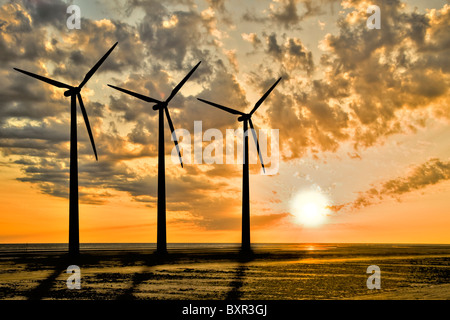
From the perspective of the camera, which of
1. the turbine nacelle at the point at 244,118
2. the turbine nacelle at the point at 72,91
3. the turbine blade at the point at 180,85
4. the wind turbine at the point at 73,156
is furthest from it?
the turbine nacelle at the point at 244,118

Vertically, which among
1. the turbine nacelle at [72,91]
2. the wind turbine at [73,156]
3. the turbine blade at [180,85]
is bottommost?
the wind turbine at [73,156]

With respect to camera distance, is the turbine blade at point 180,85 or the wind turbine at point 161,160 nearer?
the wind turbine at point 161,160

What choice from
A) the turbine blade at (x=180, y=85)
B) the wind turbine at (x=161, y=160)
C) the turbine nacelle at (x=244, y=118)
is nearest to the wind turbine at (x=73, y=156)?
the wind turbine at (x=161, y=160)

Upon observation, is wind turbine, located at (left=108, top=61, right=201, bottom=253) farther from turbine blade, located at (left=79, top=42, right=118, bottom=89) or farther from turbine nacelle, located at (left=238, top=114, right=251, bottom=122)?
turbine nacelle, located at (left=238, top=114, right=251, bottom=122)

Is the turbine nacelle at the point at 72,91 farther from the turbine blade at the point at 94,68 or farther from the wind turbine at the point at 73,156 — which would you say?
the turbine blade at the point at 94,68

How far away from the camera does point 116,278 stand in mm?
33562

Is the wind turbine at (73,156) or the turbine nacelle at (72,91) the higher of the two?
the turbine nacelle at (72,91)

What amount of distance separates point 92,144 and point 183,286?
3421 centimetres

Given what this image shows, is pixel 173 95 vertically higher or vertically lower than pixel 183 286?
higher

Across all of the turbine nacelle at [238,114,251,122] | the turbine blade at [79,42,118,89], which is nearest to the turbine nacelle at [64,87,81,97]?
the turbine blade at [79,42,118,89]

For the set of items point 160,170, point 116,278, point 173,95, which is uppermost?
point 173,95
